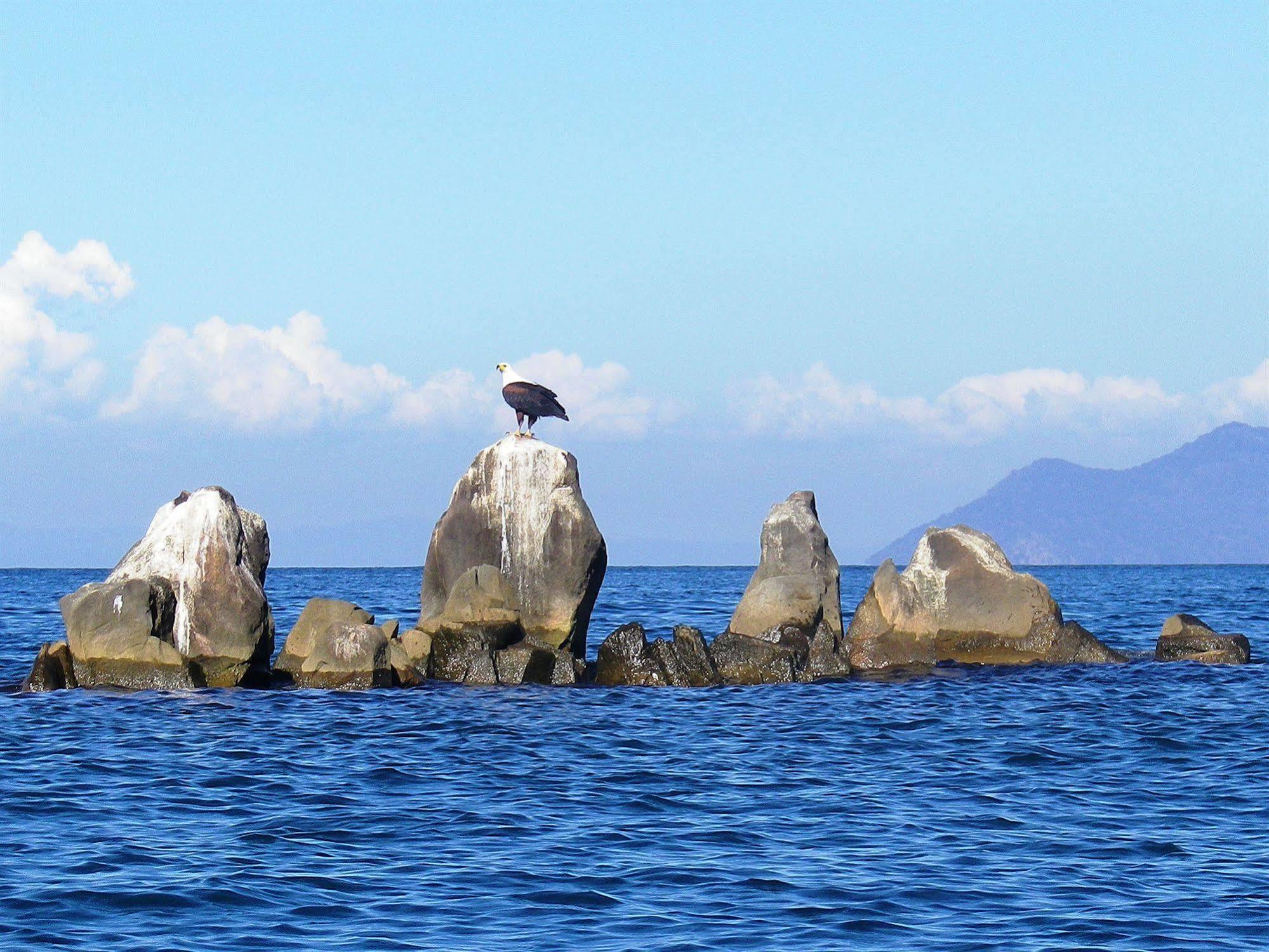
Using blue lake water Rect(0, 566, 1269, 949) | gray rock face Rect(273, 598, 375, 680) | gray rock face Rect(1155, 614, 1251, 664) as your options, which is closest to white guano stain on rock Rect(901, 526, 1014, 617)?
blue lake water Rect(0, 566, 1269, 949)

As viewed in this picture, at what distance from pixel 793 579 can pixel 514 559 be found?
617cm

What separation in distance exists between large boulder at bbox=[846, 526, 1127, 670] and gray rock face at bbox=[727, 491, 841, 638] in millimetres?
1043

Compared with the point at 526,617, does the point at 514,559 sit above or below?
above

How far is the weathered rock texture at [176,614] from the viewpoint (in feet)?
90.5

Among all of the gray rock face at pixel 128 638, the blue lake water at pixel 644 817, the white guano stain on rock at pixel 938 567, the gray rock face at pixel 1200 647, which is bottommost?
the blue lake water at pixel 644 817

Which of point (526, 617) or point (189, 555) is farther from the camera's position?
point (526, 617)

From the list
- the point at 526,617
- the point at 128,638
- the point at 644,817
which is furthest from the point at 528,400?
the point at 644,817

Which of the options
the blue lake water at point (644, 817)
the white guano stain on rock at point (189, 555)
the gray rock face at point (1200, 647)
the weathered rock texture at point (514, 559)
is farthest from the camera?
the gray rock face at point (1200, 647)

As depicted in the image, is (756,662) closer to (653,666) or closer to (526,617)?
(653,666)

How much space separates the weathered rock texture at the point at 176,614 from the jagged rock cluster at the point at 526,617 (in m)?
0.03

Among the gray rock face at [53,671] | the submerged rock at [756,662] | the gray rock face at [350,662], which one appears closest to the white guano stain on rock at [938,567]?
the submerged rock at [756,662]

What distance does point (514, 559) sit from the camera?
30469 millimetres

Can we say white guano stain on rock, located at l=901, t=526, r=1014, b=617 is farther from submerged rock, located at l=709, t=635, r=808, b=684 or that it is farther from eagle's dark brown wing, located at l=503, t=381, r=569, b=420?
eagle's dark brown wing, located at l=503, t=381, r=569, b=420

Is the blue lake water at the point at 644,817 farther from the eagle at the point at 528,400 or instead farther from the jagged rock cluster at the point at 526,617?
the eagle at the point at 528,400
